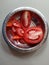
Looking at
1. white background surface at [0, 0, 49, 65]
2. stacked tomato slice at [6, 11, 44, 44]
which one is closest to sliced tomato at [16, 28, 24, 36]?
stacked tomato slice at [6, 11, 44, 44]

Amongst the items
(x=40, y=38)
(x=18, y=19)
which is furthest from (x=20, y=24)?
(x=40, y=38)

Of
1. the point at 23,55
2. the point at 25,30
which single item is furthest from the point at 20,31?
the point at 23,55

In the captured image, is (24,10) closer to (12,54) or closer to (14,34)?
(14,34)

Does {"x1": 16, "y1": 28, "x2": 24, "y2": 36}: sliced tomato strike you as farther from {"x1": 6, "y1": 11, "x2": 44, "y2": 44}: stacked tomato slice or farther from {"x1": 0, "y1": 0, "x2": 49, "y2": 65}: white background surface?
{"x1": 0, "y1": 0, "x2": 49, "y2": 65}: white background surface

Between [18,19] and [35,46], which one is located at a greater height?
[18,19]

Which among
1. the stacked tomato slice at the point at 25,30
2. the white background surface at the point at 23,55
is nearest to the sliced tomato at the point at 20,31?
the stacked tomato slice at the point at 25,30

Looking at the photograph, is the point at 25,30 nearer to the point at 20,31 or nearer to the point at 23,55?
the point at 20,31
